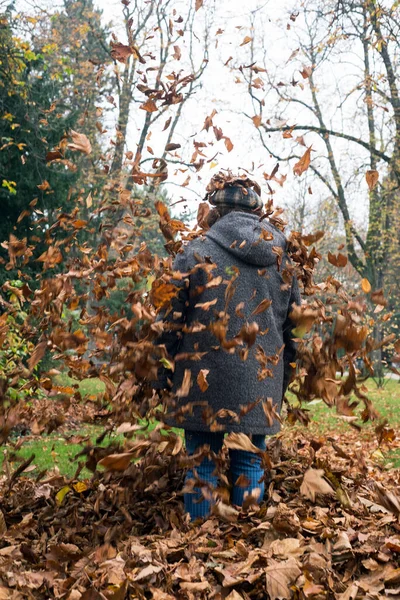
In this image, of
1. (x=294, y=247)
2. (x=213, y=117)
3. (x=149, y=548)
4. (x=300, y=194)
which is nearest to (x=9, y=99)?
(x=213, y=117)

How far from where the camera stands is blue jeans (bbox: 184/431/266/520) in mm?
3012

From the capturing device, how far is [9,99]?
10.5 meters

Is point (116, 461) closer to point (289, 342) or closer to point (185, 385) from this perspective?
point (185, 385)

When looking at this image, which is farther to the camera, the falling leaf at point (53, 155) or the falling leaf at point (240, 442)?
the falling leaf at point (53, 155)

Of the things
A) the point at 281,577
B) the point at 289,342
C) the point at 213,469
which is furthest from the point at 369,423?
the point at 281,577

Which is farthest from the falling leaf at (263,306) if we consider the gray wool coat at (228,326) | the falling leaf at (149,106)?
the falling leaf at (149,106)

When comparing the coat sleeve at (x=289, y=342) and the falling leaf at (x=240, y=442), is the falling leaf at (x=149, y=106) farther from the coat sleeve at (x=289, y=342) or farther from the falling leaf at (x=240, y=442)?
the falling leaf at (x=240, y=442)

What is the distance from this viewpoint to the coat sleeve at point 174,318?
3.00m

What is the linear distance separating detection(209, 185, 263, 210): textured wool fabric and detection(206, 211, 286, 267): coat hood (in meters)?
0.08

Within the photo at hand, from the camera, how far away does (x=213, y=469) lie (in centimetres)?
304

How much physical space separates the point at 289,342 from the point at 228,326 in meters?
0.47

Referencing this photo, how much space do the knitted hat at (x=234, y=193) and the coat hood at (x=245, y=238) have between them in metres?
0.08

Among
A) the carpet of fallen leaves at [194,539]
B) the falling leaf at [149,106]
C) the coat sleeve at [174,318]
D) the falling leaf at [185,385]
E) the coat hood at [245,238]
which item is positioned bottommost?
the carpet of fallen leaves at [194,539]

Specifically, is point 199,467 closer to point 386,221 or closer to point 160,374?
point 160,374
